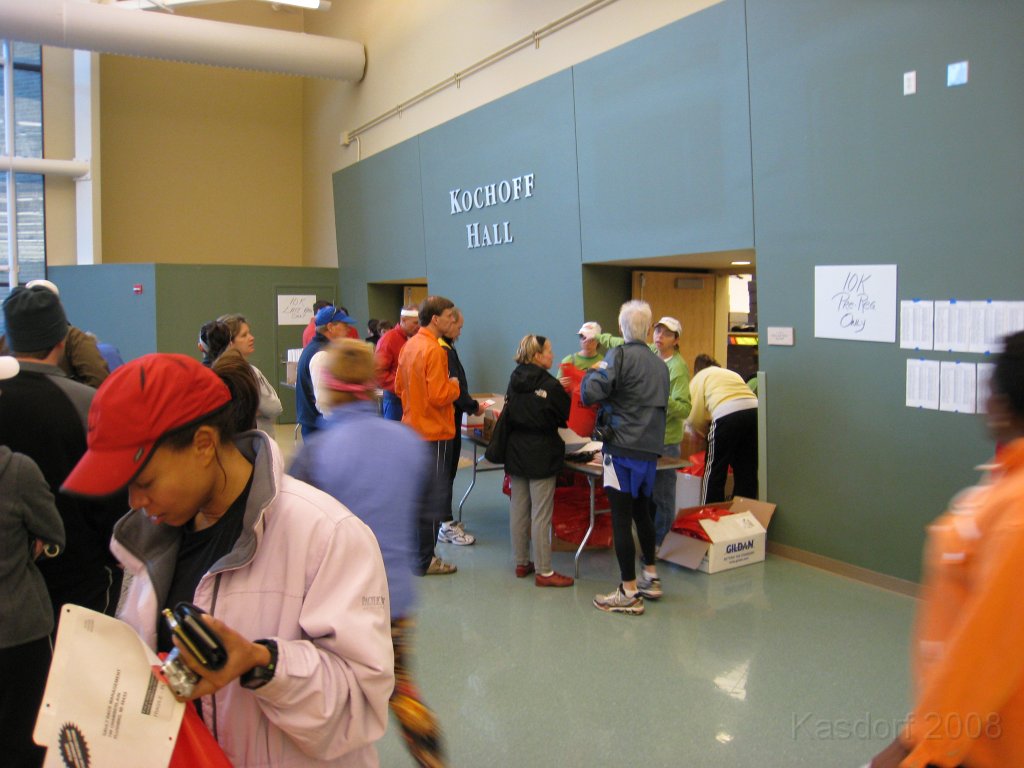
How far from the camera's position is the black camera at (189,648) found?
988 mm

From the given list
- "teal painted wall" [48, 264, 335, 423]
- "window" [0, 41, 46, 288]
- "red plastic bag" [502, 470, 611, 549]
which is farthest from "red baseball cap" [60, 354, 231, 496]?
"window" [0, 41, 46, 288]

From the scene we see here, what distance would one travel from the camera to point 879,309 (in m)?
4.39

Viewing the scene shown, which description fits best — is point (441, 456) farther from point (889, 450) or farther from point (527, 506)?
point (889, 450)

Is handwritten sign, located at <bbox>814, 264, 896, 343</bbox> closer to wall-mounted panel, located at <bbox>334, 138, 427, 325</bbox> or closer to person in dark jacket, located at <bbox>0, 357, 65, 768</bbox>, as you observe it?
person in dark jacket, located at <bbox>0, 357, 65, 768</bbox>

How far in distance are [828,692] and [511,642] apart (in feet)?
4.69

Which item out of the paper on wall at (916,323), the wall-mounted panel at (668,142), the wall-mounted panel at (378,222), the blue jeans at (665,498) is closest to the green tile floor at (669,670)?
the blue jeans at (665,498)

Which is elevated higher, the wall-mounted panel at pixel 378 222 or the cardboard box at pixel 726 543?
the wall-mounted panel at pixel 378 222

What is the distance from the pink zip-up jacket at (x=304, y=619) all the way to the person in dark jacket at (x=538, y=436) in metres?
3.25

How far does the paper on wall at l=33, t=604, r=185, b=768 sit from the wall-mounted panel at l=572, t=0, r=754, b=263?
4.72 metres

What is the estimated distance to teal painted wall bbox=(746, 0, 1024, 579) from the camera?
12.7 ft

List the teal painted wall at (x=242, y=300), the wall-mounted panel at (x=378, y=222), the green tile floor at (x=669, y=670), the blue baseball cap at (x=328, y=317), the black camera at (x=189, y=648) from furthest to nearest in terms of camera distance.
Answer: the teal painted wall at (x=242, y=300) < the wall-mounted panel at (x=378, y=222) < the blue baseball cap at (x=328, y=317) < the green tile floor at (x=669, y=670) < the black camera at (x=189, y=648)

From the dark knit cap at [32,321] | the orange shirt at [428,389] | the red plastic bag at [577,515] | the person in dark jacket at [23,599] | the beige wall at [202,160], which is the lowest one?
the red plastic bag at [577,515]

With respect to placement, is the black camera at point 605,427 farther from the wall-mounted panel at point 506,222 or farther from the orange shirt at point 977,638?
the orange shirt at point 977,638

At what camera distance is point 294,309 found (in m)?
11.5
